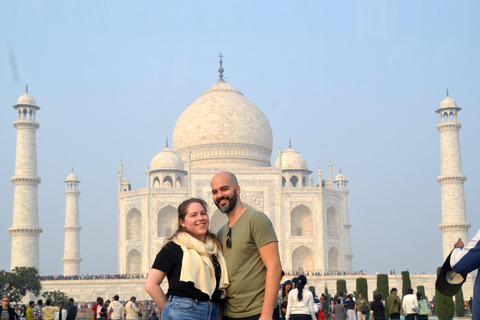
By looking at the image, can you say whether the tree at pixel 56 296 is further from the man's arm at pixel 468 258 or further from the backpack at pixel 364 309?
the man's arm at pixel 468 258

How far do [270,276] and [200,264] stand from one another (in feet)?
1.20

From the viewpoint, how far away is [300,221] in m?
35.4

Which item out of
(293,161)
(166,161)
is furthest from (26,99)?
(293,161)

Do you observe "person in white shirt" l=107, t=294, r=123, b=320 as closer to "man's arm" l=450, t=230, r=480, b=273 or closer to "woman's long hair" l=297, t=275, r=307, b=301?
"woman's long hair" l=297, t=275, r=307, b=301

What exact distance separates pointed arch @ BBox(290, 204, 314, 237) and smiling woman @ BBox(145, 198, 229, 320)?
31.0m

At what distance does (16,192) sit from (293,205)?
12.3 metres

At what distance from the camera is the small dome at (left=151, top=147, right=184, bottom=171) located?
34.8 m

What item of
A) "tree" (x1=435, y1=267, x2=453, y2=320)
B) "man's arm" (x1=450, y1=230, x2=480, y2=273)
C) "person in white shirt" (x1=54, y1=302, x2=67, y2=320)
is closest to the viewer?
"man's arm" (x1=450, y1=230, x2=480, y2=273)

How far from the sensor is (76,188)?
1598 inches

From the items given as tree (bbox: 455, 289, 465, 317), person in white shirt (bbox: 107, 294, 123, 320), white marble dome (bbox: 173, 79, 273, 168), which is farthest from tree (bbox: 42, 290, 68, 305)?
person in white shirt (bbox: 107, 294, 123, 320)

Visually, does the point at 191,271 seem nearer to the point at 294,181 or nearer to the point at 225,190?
the point at 225,190

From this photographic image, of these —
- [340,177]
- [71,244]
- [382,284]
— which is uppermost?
[340,177]

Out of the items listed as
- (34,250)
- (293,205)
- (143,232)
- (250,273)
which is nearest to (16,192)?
(34,250)

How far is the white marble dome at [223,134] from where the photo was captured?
121 feet
